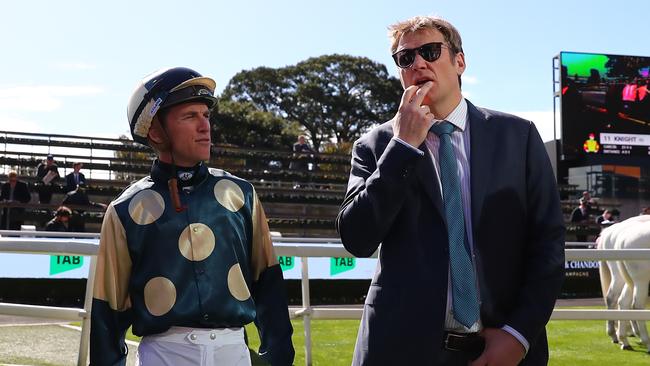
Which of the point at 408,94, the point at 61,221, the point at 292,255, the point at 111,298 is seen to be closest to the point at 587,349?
the point at 292,255

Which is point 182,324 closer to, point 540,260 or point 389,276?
point 389,276

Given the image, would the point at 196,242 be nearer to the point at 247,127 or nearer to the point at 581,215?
the point at 581,215

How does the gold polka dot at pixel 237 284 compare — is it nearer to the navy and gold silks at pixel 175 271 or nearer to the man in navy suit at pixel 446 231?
the navy and gold silks at pixel 175 271

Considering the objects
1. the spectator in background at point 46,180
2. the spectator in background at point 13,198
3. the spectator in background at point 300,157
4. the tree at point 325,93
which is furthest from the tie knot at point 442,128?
the tree at point 325,93

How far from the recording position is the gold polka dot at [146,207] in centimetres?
230

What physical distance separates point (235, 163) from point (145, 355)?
24331mm

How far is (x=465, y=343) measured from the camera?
6.91ft

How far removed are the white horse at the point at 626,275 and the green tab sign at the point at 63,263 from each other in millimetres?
6134

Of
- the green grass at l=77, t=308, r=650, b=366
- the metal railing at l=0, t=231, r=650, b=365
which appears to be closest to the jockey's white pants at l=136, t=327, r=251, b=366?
the metal railing at l=0, t=231, r=650, b=365

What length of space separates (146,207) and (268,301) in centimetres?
43

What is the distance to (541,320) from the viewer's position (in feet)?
6.94

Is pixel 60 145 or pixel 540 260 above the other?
pixel 60 145

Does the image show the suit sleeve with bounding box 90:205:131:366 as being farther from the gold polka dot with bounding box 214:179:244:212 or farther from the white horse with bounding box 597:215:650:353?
the white horse with bounding box 597:215:650:353

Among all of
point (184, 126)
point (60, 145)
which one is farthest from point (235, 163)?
point (184, 126)
